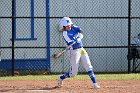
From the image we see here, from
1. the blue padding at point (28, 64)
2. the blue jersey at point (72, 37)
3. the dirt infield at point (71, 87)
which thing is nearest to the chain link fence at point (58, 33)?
the blue padding at point (28, 64)

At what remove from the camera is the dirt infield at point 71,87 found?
11952 millimetres

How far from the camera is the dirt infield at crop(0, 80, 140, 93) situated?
12.0 meters

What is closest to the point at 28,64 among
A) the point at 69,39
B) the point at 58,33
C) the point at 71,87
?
the point at 58,33

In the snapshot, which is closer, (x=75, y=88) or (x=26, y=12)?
(x=75, y=88)

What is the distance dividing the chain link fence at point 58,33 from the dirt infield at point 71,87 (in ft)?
11.1

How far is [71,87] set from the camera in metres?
12.7

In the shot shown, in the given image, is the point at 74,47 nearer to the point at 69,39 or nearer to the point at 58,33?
the point at 69,39

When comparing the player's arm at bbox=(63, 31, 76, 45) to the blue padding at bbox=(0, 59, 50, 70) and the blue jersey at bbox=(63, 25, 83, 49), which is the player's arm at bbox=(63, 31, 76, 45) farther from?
the blue padding at bbox=(0, 59, 50, 70)

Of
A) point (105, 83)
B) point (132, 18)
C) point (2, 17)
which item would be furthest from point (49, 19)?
point (105, 83)

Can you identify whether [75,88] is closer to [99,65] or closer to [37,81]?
[37,81]

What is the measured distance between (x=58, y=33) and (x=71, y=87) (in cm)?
549

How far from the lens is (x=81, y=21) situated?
1794cm

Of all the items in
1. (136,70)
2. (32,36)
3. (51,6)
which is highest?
(51,6)

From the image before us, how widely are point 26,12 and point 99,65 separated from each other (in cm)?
329
